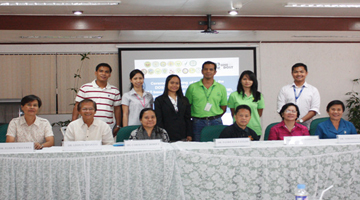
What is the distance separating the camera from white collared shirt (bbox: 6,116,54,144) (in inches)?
115

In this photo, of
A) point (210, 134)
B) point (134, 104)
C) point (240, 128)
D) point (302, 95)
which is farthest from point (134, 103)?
point (302, 95)

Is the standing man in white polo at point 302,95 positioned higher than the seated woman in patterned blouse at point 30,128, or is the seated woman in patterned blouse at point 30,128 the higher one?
the standing man in white polo at point 302,95

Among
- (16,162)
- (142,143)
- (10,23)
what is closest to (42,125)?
(16,162)

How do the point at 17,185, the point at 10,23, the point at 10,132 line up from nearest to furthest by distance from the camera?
the point at 17,185 → the point at 10,132 → the point at 10,23

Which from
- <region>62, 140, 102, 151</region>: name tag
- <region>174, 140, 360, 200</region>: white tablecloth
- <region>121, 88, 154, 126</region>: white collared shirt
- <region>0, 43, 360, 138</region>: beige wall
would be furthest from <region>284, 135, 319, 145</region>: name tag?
<region>0, 43, 360, 138</region>: beige wall

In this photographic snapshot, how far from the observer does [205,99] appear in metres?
3.79

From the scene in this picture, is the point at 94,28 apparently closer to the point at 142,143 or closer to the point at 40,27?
the point at 40,27

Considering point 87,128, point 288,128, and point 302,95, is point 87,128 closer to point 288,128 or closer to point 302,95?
point 288,128

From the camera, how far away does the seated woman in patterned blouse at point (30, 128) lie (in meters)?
2.93

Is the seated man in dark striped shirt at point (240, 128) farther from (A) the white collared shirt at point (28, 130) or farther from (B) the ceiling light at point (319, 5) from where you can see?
(B) the ceiling light at point (319, 5)

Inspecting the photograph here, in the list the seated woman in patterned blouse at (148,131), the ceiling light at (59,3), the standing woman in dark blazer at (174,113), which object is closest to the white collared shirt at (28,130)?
the seated woman in patterned blouse at (148,131)

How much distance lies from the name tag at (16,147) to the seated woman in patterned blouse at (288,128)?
6.37 feet

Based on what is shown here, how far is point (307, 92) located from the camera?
3684mm

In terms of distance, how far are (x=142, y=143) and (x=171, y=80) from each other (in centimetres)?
139
